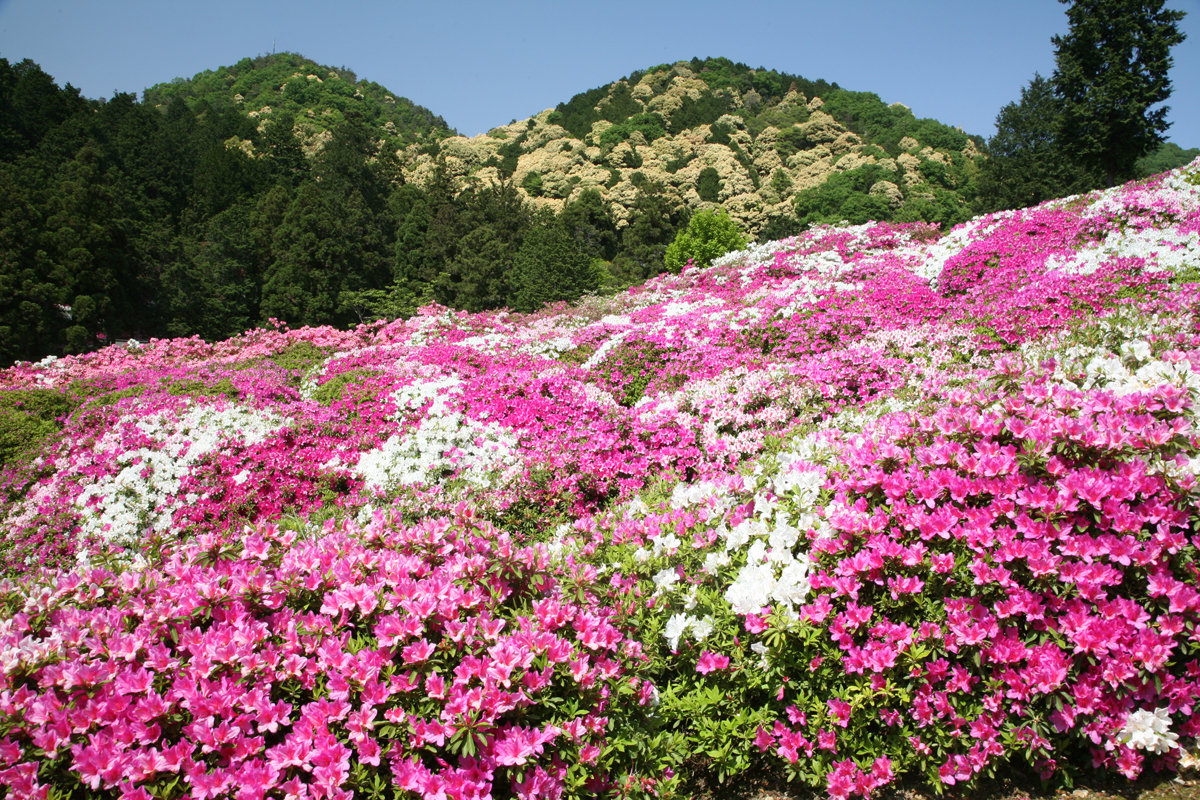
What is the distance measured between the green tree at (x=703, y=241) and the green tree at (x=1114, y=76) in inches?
571

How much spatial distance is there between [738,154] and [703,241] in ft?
83.2

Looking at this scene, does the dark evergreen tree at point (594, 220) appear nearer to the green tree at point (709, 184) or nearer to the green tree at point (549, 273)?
the green tree at point (709, 184)

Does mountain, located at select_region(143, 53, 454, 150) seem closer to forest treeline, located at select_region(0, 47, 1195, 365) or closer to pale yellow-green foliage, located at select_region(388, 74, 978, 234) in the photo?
forest treeline, located at select_region(0, 47, 1195, 365)

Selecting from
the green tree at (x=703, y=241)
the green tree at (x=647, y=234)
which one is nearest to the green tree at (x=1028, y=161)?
the green tree at (x=703, y=241)

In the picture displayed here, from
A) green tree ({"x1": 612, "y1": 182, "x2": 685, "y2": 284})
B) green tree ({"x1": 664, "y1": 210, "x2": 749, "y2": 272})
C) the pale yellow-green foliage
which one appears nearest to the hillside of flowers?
green tree ({"x1": 664, "y1": 210, "x2": 749, "y2": 272})

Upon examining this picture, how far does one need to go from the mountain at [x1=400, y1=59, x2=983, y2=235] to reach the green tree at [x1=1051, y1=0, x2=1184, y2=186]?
16.0 m

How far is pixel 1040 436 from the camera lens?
8.72 feet

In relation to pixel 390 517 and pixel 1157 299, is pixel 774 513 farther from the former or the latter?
pixel 1157 299

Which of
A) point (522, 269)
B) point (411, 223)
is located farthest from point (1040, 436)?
point (411, 223)

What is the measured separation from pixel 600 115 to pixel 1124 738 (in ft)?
237

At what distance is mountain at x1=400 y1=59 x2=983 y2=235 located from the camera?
43.0m

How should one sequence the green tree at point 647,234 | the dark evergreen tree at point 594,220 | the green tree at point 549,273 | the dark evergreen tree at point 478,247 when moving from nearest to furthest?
the green tree at point 549,273 → the dark evergreen tree at point 478,247 → the green tree at point 647,234 → the dark evergreen tree at point 594,220

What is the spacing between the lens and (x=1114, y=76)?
21984 millimetres

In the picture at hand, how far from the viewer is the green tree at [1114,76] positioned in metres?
21.7
